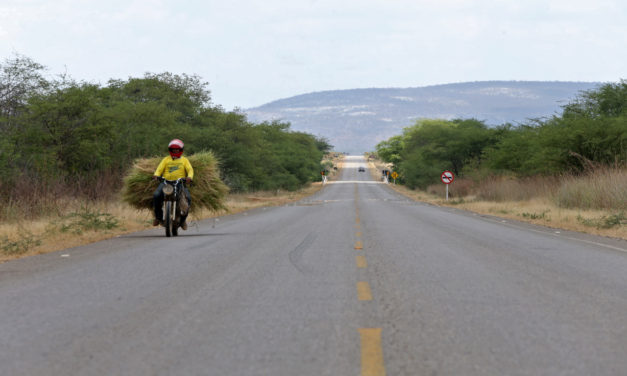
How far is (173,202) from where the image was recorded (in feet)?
46.7

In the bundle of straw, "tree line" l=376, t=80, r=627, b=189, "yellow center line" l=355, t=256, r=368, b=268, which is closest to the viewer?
"yellow center line" l=355, t=256, r=368, b=268

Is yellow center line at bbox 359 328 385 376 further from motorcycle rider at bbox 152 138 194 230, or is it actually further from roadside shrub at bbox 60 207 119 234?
roadside shrub at bbox 60 207 119 234

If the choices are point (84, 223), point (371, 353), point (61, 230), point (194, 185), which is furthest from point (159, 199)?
point (371, 353)

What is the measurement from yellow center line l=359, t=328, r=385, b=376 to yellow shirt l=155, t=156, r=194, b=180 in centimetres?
927

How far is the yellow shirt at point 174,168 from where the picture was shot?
14055mm

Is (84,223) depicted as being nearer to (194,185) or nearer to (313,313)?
(194,185)

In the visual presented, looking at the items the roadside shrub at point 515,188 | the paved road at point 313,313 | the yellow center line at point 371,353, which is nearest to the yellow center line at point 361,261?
the paved road at point 313,313

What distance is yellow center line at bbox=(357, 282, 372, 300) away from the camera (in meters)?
6.98

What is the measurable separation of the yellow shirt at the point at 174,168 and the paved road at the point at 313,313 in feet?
8.80

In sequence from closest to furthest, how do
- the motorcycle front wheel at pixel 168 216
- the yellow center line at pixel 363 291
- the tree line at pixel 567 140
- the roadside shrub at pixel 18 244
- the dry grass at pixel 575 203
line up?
the yellow center line at pixel 363 291 < the roadside shrub at pixel 18 244 < the motorcycle front wheel at pixel 168 216 < the dry grass at pixel 575 203 < the tree line at pixel 567 140

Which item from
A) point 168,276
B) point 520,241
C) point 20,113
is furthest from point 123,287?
point 20,113

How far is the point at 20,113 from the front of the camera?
29641 millimetres

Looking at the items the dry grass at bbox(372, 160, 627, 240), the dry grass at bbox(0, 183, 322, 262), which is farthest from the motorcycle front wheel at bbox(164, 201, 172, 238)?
the dry grass at bbox(372, 160, 627, 240)

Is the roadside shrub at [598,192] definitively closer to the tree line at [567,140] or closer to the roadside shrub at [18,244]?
the tree line at [567,140]
